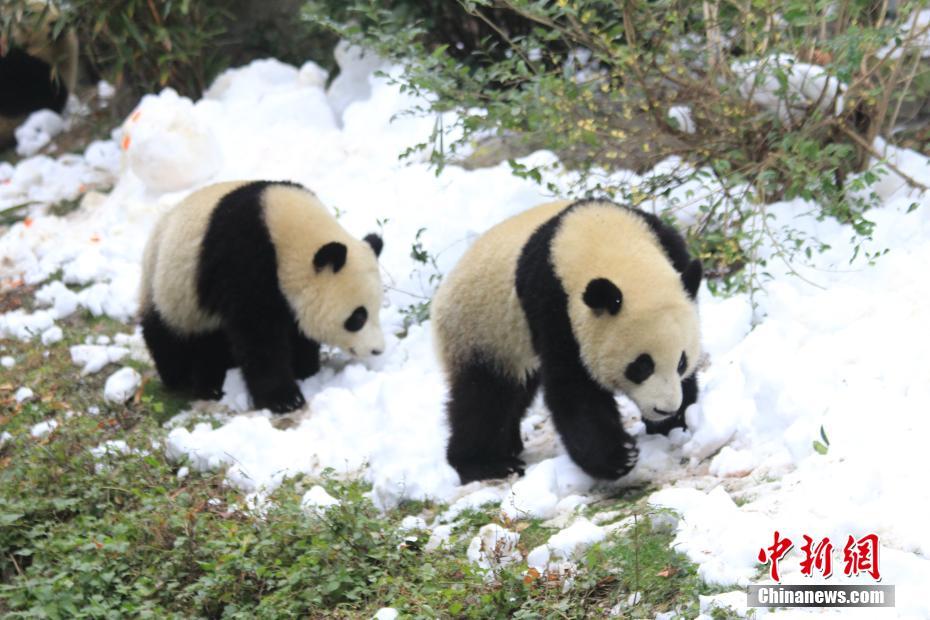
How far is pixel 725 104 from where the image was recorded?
6203 millimetres

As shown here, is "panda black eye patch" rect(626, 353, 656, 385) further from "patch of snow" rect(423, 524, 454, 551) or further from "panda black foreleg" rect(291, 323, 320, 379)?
"panda black foreleg" rect(291, 323, 320, 379)

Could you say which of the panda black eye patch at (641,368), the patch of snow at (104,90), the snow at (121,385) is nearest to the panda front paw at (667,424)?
the panda black eye patch at (641,368)

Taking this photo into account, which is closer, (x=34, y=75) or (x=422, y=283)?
(x=422, y=283)

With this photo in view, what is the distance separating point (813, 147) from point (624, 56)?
1.12 meters

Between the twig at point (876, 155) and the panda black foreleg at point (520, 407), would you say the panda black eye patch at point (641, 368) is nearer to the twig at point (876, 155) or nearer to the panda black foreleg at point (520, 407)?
the panda black foreleg at point (520, 407)

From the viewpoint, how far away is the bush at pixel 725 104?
5770 millimetres

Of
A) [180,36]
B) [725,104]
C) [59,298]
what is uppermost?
[180,36]

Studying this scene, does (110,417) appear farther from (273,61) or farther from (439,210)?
(273,61)

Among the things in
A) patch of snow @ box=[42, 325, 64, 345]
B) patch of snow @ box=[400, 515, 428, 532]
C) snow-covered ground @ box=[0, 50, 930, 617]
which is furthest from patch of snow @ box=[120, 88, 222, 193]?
patch of snow @ box=[400, 515, 428, 532]

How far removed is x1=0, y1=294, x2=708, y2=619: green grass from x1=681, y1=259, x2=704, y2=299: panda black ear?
3.04 feet

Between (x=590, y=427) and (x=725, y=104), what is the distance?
8.30 feet

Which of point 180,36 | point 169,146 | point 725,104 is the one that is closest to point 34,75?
point 180,36

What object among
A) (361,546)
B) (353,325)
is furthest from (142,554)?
(353,325)

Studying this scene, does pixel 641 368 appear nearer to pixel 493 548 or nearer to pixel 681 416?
pixel 681 416
